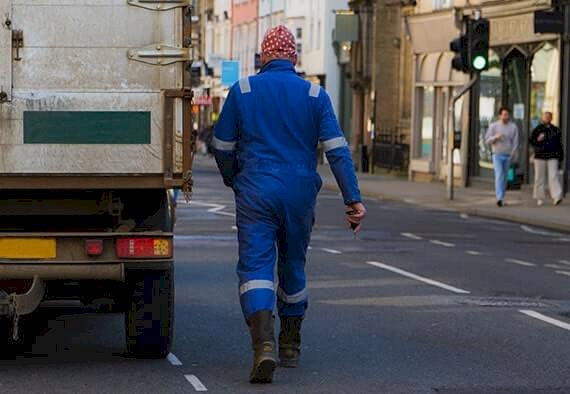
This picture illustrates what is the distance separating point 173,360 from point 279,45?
2.01m

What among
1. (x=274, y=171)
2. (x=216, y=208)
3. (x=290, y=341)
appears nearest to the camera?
(x=274, y=171)

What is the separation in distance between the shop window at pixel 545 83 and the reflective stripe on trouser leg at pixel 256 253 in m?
26.5

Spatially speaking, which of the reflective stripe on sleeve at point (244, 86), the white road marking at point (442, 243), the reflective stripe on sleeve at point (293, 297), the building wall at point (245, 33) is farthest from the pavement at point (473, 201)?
the building wall at point (245, 33)

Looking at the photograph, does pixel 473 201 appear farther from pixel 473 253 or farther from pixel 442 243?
pixel 473 253

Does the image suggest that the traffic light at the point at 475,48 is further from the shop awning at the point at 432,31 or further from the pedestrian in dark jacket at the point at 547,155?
the shop awning at the point at 432,31

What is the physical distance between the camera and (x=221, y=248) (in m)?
20.6

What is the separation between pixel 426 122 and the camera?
1866 inches

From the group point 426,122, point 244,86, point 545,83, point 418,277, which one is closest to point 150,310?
point 244,86

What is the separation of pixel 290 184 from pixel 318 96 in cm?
55

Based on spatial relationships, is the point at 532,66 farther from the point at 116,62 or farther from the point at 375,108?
the point at 116,62

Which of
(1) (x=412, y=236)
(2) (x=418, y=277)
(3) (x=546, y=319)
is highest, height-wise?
(3) (x=546, y=319)

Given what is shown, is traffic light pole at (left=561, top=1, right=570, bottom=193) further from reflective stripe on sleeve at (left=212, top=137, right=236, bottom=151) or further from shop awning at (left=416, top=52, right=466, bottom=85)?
reflective stripe on sleeve at (left=212, top=137, right=236, bottom=151)

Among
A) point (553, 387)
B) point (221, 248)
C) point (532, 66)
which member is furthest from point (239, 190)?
point (532, 66)

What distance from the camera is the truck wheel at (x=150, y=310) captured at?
10.5 meters
